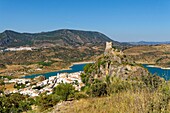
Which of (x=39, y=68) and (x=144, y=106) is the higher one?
(x=144, y=106)

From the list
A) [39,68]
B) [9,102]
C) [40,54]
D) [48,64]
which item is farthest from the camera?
[40,54]

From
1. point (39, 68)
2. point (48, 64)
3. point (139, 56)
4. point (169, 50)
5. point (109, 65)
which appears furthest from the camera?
point (169, 50)

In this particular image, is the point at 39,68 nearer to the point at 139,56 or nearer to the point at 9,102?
the point at 139,56

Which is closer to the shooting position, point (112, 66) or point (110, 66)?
point (112, 66)

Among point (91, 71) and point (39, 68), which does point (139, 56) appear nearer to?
point (39, 68)

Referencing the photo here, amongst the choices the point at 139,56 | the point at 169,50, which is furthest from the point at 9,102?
the point at 169,50

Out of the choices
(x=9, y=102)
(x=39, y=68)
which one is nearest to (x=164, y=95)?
(x=9, y=102)

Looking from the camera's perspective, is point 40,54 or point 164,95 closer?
point 164,95

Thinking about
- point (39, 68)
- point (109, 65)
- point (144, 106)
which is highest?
point (144, 106)

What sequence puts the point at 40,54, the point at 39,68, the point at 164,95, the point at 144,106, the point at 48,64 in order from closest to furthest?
the point at 144,106 < the point at 164,95 < the point at 39,68 < the point at 48,64 < the point at 40,54
